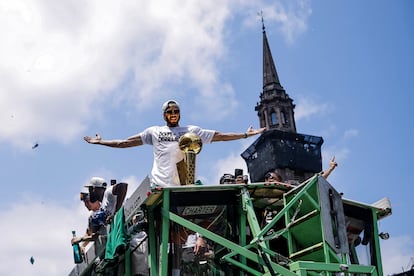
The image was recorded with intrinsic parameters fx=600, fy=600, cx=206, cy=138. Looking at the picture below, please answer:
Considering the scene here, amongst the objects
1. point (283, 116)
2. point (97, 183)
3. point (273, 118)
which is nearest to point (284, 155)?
point (283, 116)

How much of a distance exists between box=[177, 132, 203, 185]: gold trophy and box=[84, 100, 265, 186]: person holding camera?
0.09 metres

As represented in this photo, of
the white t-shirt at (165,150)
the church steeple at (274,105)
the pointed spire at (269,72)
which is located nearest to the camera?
the white t-shirt at (165,150)

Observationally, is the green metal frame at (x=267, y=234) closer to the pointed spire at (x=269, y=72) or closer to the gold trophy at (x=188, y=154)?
the gold trophy at (x=188, y=154)

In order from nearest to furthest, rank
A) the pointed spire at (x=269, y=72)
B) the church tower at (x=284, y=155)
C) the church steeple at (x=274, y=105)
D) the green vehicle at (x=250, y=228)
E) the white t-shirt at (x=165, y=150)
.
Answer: the green vehicle at (x=250, y=228) → the white t-shirt at (x=165, y=150) → the church tower at (x=284, y=155) → the church steeple at (x=274, y=105) → the pointed spire at (x=269, y=72)

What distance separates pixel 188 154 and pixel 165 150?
389mm

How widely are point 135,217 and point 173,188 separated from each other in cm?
70

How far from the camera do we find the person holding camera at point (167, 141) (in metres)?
7.94

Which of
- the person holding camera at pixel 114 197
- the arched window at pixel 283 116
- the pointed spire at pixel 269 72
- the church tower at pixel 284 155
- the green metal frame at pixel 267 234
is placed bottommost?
the green metal frame at pixel 267 234

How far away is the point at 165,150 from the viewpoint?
804 centimetres

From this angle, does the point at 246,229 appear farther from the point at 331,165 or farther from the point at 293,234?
the point at 331,165

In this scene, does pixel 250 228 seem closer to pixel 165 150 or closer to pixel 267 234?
pixel 267 234

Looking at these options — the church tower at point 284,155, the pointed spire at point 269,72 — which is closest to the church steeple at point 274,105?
the pointed spire at point 269,72

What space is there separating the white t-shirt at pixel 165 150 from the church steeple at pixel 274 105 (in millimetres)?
77126

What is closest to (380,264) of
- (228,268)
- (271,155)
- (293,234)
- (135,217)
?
(293,234)
